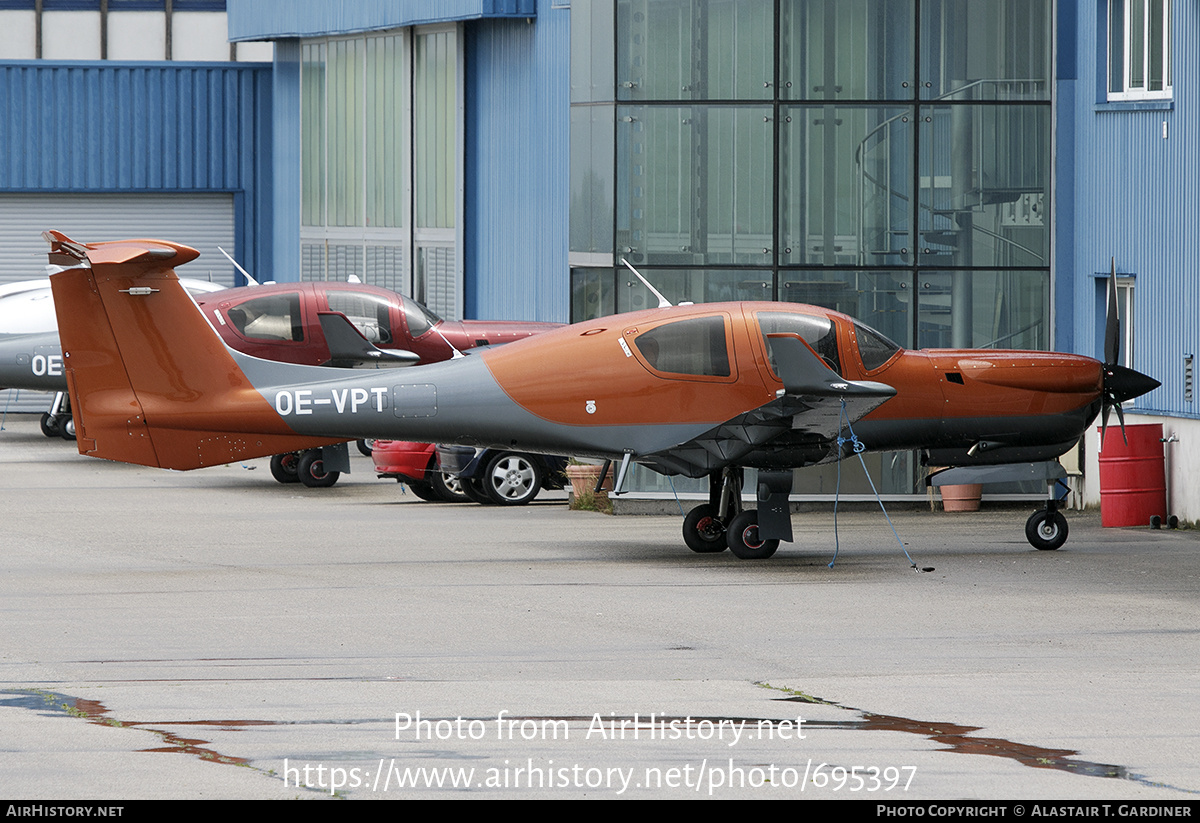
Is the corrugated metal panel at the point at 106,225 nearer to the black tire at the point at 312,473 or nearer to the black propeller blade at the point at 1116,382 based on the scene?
the black tire at the point at 312,473

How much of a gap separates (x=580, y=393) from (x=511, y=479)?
207 inches

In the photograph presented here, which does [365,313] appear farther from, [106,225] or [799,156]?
[106,225]

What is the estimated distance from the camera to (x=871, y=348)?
1585cm

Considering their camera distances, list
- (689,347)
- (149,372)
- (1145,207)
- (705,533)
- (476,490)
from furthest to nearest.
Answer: (476,490), (1145,207), (705,533), (689,347), (149,372)

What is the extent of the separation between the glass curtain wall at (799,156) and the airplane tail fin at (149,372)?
641 cm

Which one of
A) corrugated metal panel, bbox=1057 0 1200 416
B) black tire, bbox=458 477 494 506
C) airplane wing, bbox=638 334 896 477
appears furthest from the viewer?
black tire, bbox=458 477 494 506

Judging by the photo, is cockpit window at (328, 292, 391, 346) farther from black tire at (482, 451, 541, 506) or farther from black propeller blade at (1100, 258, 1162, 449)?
black propeller blade at (1100, 258, 1162, 449)

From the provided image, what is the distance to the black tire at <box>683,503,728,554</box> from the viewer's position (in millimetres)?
16406

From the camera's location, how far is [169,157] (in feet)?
117

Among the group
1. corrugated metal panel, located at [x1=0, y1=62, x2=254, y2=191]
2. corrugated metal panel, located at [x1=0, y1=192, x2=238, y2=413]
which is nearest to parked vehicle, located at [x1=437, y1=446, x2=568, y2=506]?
corrugated metal panel, located at [x1=0, y1=192, x2=238, y2=413]

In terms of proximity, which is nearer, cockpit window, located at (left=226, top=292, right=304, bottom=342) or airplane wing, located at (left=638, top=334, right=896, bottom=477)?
airplane wing, located at (left=638, top=334, right=896, bottom=477)

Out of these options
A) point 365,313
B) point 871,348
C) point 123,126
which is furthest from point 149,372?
point 123,126

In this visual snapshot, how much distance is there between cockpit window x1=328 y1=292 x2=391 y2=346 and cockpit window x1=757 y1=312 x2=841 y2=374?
28.3 feet

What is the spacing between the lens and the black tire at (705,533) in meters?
16.4
